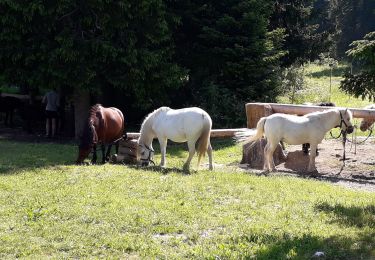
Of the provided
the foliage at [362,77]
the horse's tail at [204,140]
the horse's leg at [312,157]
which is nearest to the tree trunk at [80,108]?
the horse's tail at [204,140]

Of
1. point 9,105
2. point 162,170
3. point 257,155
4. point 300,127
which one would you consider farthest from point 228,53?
point 9,105

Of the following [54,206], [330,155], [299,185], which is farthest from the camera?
[330,155]

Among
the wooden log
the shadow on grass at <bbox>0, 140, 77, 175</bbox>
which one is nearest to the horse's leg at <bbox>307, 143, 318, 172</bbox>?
the wooden log

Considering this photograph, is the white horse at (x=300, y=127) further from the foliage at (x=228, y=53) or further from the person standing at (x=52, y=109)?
the person standing at (x=52, y=109)

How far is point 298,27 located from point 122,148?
1443 centimetres

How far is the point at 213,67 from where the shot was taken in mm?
21109

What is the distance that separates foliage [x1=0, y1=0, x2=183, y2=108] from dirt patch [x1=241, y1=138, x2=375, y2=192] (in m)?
5.96

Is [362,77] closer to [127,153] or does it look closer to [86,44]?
[127,153]

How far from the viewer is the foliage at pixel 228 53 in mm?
19641

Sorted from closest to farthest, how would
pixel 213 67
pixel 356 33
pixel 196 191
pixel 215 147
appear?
pixel 196 191 < pixel 215 147 < pixel 213 67 < pixel 356 33

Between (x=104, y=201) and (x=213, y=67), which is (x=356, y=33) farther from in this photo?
(x=104, y=201)


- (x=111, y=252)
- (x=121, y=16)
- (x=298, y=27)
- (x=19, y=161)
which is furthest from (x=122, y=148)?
(x=298, y=27)

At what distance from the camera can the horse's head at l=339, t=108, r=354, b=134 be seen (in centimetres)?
1255

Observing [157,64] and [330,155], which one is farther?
[157,64]
